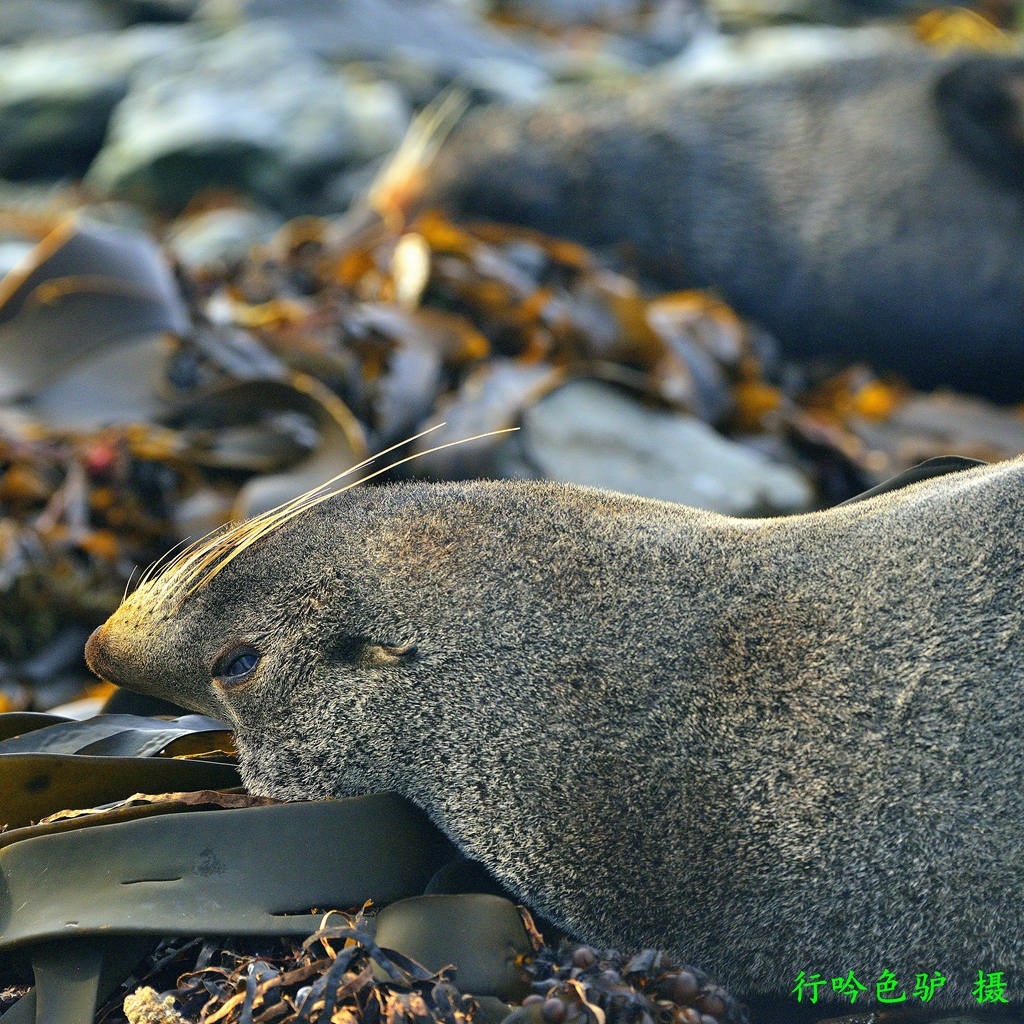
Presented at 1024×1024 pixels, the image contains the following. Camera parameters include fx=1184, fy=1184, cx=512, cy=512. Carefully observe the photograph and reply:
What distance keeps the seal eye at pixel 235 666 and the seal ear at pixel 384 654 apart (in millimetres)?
206

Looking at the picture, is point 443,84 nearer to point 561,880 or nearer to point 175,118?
point 175,118

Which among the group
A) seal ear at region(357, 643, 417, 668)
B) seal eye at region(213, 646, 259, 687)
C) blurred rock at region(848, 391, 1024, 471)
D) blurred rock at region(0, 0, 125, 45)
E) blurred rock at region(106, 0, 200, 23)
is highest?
seal ear at region(357, 643, 417, 668)

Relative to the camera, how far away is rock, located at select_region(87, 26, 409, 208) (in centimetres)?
830

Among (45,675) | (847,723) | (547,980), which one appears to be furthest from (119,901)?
(45,675)

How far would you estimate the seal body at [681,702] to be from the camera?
1.71m

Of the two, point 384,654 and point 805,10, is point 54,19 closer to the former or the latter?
point 805,10

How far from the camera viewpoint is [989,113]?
20.1ft

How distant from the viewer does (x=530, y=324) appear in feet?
16.0

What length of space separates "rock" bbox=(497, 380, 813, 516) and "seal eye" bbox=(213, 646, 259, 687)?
1.88 metres

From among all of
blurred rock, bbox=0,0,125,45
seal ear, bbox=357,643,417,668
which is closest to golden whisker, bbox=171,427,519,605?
seal ear, bbox=357,643,417,668

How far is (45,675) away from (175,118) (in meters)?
6.18

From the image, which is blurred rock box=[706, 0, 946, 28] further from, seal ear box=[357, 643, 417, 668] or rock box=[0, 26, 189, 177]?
seal ear box=[357, 643, 417, 668]

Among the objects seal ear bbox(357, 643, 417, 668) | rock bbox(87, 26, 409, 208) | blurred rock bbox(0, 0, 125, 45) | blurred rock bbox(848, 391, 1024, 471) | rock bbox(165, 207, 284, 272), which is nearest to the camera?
seal ear bbox(357, 643, 417, 668)

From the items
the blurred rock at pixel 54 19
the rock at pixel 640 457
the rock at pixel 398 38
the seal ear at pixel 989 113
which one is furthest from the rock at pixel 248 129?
the rock at pixel 640 457
